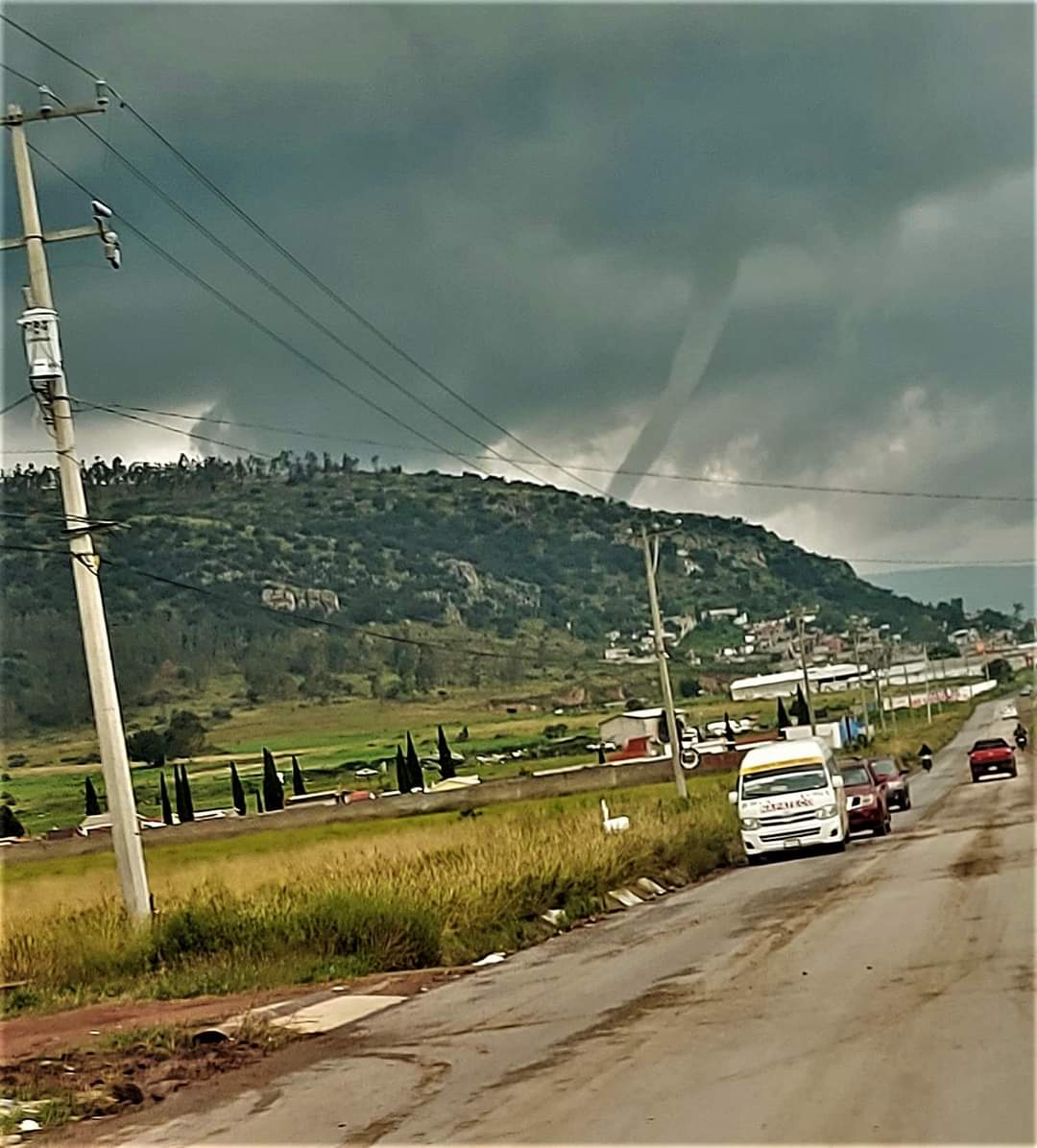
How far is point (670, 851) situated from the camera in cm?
3394

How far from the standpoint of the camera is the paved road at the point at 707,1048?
9.35m

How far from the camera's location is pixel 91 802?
4528cm

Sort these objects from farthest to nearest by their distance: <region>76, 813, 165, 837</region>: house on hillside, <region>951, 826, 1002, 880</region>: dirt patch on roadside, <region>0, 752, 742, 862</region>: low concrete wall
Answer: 1. <region>0, 752, 742, 862</region>: low concrete wall
2. <region>76, 813, 165, 837</region>: house on hillside
3. <region>951, 826, 1002, 880</region>: dirt patch on roadside

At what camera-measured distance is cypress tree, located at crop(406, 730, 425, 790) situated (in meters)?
64.7

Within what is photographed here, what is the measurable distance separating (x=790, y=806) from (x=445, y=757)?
36.5 metres

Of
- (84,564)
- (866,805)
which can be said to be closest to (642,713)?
(866,805)

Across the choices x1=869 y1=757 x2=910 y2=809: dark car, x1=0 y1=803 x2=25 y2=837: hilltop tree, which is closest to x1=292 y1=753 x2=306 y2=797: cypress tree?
x1=0 y1=803 x2=25 y2=837: hilltop tree

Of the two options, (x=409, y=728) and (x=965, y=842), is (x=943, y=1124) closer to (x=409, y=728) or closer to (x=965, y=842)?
(x=965, y=842)

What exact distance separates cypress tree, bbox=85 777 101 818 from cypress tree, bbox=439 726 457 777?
24.1m

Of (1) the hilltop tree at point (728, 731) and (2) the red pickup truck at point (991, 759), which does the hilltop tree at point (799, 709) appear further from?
(2) the red pickup truck at point (991, 759)

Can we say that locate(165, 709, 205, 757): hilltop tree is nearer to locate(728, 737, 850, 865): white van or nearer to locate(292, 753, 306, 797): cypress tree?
locate(292, 753, 306, 797): cypress tree

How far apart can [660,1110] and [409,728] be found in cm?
6078

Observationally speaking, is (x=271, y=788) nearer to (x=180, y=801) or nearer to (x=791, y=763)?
(x=180, y=801)

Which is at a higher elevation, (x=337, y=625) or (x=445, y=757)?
(x=337, y=625)
